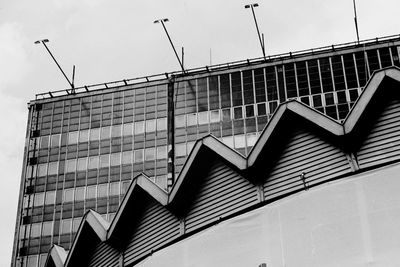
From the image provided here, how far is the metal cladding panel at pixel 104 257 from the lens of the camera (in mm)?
24797

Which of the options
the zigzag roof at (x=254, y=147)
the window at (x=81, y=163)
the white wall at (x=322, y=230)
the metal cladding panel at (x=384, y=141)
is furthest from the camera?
the window at (x=81, y=163)

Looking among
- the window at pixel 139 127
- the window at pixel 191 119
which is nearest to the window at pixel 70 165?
the window at pixel 139 127

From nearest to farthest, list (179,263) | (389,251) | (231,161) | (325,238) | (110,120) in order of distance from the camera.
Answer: (389,251) → (325,238) → (179,263) → (231,161) → (110,120)

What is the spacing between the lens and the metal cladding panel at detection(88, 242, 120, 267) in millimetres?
24797

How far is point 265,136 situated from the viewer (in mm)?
21750

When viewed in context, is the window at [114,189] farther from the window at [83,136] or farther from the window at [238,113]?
the window at [238,113]

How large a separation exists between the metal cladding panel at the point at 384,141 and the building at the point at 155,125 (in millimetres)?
44421

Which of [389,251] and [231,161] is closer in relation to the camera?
[389,251]

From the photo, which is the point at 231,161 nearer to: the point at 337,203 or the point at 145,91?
the point at 337,203

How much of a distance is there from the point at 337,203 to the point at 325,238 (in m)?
0.95

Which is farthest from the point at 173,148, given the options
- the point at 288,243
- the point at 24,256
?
the point at 288,243

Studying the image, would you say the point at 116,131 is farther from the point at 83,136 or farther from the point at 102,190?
the point at 102,190

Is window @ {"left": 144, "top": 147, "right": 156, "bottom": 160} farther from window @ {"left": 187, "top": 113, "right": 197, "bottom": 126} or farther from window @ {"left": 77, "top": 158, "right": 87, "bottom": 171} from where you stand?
window @ {"left": 77, "top": 158, "right": 87, "bottom": 171}

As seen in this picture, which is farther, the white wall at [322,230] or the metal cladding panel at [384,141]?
the metal cladding panel at [384,141]
